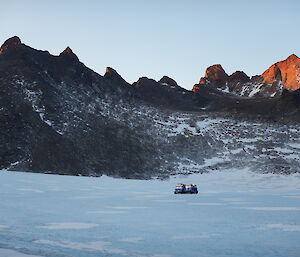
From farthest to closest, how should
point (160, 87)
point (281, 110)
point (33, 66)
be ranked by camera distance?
point (160, 87) → point (281, 110) → point (33, 66)

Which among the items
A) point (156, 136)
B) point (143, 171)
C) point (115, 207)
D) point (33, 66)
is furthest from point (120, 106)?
point (115, 207)

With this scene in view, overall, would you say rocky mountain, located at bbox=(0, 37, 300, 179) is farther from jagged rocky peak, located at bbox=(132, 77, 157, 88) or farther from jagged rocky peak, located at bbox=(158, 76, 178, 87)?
jagged rocky peak, located at bbox=(158, 76, 178, 87)

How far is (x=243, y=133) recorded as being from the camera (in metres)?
112

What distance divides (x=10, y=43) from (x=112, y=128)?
48125 millimetres

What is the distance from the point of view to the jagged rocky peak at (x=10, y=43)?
403 ft

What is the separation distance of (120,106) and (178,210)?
303ft

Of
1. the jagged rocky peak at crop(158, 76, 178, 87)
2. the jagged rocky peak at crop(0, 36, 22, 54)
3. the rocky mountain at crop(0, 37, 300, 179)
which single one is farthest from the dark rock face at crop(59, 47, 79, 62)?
the jagged rocky peak at crop(158, 76, 178, 87)

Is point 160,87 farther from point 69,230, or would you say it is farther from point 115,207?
point 69,230

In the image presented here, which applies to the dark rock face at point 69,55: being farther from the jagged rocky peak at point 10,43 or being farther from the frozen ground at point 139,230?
the frozen ground at point 139,230

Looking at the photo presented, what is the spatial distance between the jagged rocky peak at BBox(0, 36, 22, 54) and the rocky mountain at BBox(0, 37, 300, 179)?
0.30 meters

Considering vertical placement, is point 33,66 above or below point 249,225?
above

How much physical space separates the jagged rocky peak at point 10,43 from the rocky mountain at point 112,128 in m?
0.30

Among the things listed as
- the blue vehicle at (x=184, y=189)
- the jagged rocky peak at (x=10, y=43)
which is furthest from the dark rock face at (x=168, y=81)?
the blue vehicle at (x=184, y=189)

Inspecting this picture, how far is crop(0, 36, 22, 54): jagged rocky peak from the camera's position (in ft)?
403
